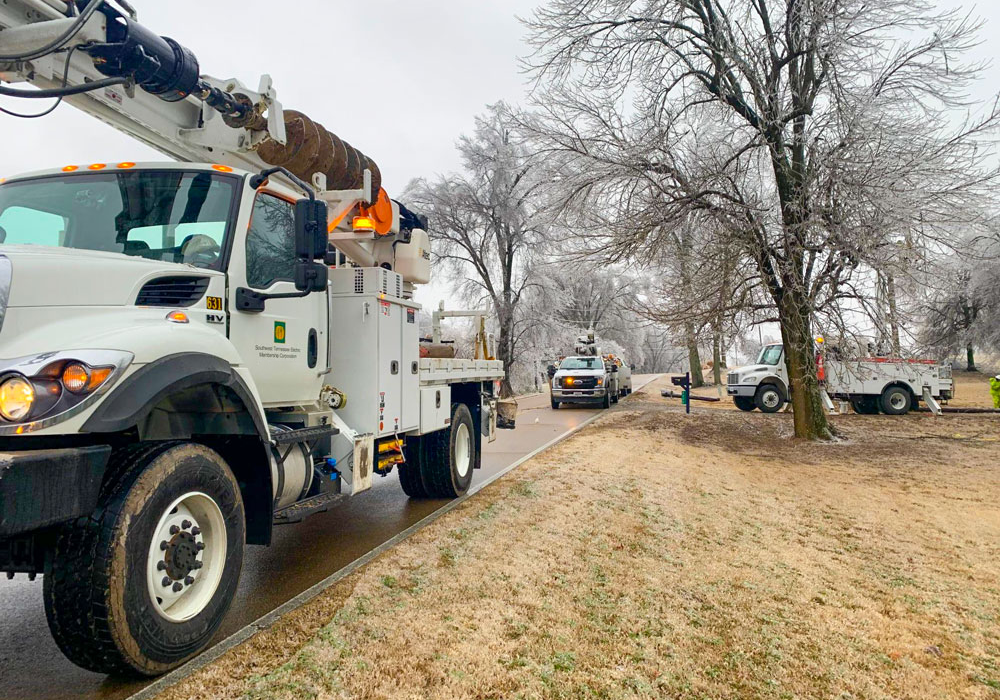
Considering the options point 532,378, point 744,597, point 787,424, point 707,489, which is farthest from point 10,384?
point 532,378

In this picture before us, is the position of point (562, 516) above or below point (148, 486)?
below

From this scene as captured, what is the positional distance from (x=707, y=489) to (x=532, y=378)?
2865 cm

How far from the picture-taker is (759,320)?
13.5 m

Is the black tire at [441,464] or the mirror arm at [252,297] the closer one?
the mirror arm at [252,297]

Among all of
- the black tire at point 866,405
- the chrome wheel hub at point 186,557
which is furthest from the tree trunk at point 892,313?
the chrome wheel hub at point 186,557

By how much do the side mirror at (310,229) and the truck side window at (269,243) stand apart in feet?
1.13

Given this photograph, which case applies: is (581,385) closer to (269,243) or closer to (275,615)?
(269,243)

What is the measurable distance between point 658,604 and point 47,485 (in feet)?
11.6

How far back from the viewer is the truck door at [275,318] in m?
4.21

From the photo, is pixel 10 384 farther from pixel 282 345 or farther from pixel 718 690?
pixel 718 690

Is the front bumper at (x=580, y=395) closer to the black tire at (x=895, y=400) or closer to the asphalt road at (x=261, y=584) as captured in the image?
the black tire at (x=895, y=400)

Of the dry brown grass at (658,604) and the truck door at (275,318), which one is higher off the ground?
the truck door at (275,318)

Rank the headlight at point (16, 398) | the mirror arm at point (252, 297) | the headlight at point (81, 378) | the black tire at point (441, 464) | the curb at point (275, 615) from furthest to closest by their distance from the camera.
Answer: the black tire at point (441, 464) → the mirror arm at point (252, 297) → the curb at point (275, 615) → the headlight at point (81, 378) → the headlight at point (16, 398)

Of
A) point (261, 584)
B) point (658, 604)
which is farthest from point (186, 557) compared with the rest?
point (658, 604)
